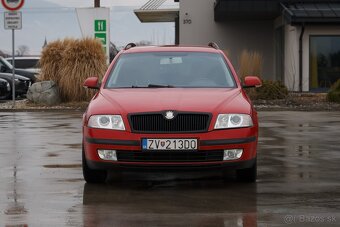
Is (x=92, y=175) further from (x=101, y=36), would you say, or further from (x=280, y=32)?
(x=280, y=32)

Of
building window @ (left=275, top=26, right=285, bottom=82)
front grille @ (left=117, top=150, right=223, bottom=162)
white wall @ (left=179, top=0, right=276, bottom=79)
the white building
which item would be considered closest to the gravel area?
the white building

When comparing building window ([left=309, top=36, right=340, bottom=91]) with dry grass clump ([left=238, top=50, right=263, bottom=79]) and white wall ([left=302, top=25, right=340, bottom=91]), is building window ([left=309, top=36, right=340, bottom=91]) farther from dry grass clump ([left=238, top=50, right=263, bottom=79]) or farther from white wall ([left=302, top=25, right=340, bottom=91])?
dry grass clump ([left=238, top=50, right=263, bottom=79])

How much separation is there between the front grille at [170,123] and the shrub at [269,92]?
14133 millimetres

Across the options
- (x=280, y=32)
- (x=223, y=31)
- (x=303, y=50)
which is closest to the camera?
(x=303, y=50)

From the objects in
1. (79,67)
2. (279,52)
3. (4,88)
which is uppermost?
(279,52)

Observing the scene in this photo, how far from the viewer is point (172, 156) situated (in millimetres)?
7473

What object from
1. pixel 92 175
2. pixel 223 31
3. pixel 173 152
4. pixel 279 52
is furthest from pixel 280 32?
pixel 173 152

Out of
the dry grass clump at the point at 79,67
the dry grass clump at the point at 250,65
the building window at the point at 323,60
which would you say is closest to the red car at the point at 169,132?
the dry grass clump at the point at 79,67

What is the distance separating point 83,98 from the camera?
2172 centimetres

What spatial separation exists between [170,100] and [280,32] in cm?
2294

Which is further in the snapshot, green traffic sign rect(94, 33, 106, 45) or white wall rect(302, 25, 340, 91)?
white wall rect(302, 25, 340, 91)

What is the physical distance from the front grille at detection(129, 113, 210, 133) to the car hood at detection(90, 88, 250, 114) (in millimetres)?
65

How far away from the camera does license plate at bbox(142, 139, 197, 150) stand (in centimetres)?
741

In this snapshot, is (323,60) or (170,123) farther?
(323,60)
